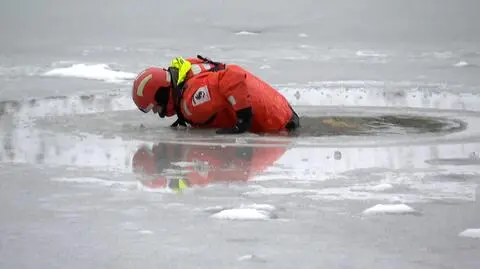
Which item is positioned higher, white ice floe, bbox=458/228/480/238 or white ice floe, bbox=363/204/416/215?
white ice floe, bbox=363/204/416/215

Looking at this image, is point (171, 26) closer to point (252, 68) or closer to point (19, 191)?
point (252, 68)

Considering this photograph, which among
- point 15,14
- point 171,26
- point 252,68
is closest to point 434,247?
point 252,68

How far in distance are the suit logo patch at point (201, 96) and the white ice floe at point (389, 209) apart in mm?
3452

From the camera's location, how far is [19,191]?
20.5ft

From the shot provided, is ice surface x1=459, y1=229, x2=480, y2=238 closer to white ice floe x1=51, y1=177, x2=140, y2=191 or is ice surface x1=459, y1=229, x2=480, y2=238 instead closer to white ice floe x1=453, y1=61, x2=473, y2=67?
white ice floe x1=51, y1=177, x2=140, y2=191

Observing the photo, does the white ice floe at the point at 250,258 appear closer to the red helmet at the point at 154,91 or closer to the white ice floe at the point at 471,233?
the white ice floe at the point at 471,233

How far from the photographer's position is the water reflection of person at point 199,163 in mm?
6621

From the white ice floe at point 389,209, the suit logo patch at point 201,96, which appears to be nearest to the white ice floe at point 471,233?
the white ice floe at point 389,209

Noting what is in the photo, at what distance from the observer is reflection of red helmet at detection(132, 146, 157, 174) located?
23.2 ft

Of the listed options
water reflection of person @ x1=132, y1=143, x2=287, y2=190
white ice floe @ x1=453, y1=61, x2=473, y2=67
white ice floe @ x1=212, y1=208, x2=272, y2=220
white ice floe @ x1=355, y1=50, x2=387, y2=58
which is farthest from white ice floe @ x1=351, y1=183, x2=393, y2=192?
white ice floe @ x1=355, y1=50, x2=387, y2=58

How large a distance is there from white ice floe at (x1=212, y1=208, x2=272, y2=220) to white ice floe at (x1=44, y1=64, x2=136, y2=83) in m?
8.52

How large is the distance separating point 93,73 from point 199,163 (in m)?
7.64

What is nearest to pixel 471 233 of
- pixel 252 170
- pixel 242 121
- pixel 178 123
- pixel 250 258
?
pixel 250 258

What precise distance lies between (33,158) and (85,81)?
20.8 ft
